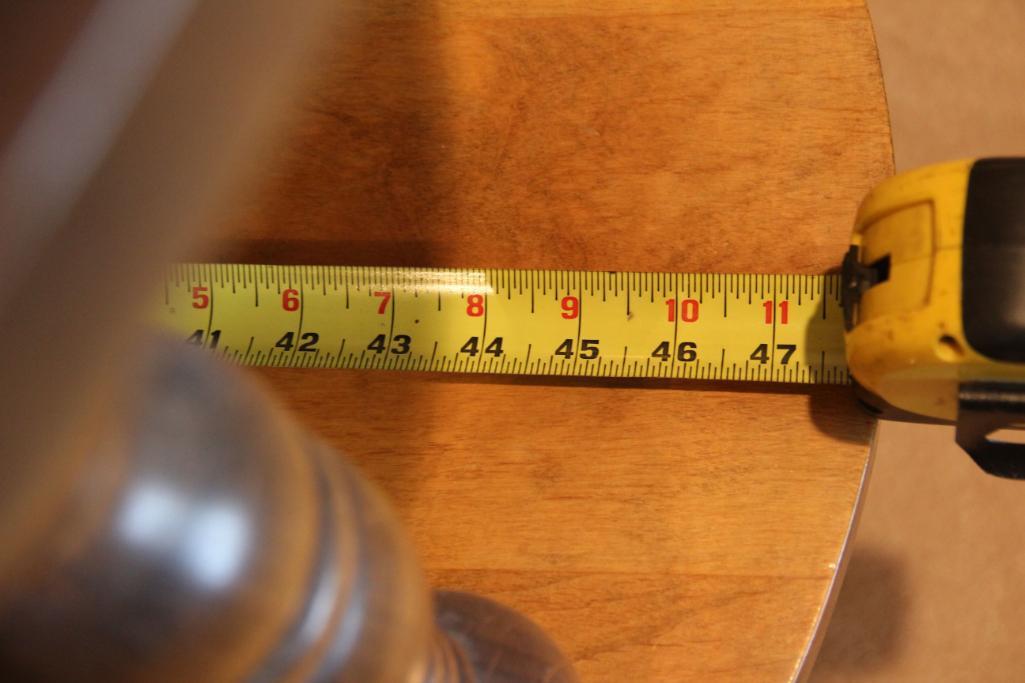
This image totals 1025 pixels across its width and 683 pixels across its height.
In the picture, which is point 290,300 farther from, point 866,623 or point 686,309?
point 866,623

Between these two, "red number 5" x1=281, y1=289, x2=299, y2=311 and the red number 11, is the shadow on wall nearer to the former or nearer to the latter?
the red number 11

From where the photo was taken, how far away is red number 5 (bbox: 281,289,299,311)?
45cm

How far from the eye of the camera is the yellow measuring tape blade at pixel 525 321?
433mm

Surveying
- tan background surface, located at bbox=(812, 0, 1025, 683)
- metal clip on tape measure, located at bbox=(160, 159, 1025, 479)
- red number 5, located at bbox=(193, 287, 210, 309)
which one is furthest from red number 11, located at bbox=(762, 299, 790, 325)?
tan background surface, located at bbox=(812, 0, 1025, 683)

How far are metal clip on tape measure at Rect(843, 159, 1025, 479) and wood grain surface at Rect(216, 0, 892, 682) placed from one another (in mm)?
42

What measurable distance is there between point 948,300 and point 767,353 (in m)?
0.09

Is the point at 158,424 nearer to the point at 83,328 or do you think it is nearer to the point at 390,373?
the point at 83,328

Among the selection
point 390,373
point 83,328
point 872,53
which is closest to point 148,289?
point 83,328

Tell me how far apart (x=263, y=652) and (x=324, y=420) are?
0.26 metres

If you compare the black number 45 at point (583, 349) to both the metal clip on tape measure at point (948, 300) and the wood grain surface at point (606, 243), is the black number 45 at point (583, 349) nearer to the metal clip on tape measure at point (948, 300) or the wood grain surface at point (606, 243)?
the wood grain surface at point (606, 243)

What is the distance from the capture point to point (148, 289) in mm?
97

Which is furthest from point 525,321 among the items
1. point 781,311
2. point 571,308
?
point 781,311

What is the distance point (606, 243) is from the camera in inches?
17.9

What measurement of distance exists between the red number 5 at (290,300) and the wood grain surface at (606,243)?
2cm
